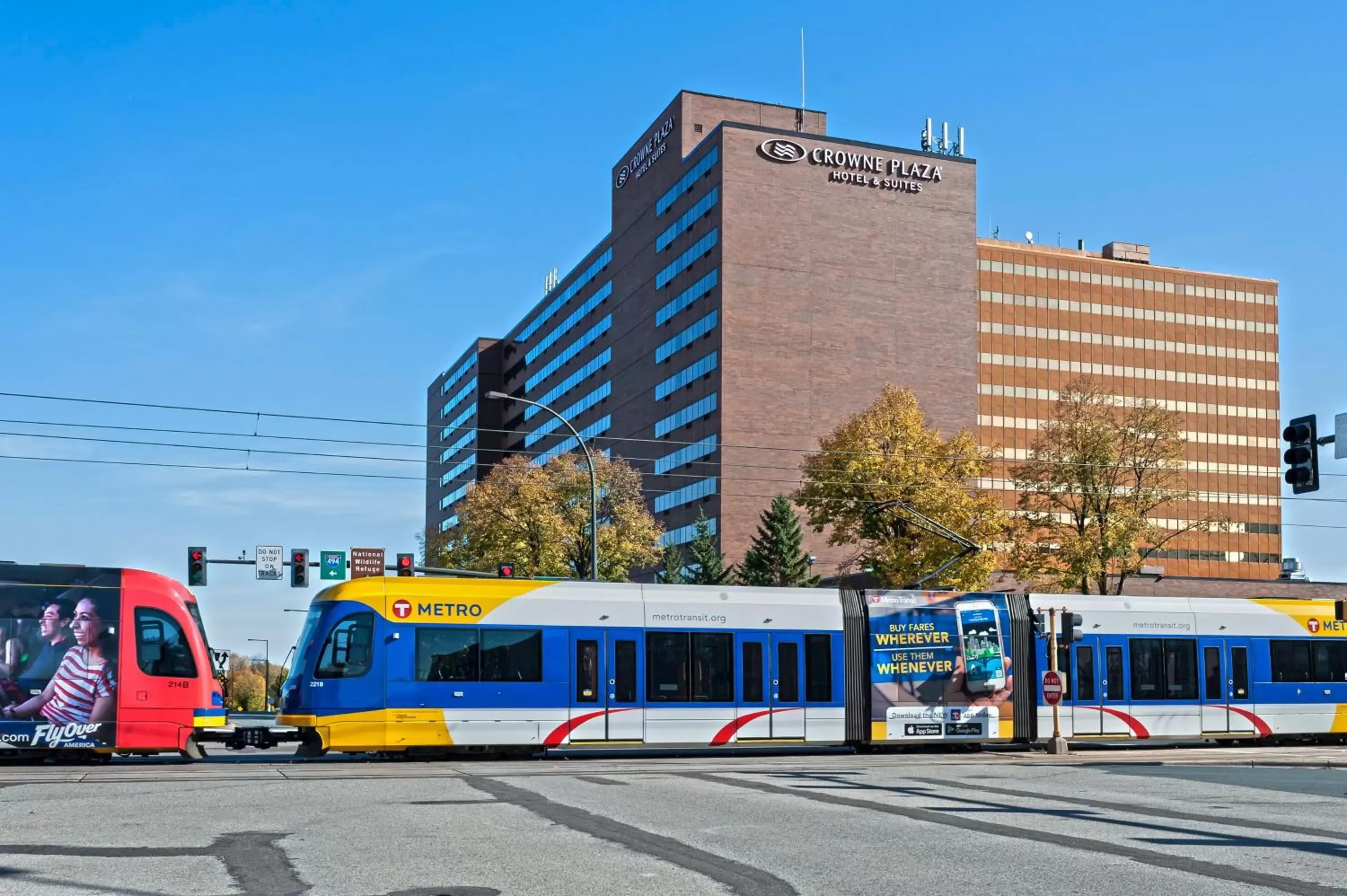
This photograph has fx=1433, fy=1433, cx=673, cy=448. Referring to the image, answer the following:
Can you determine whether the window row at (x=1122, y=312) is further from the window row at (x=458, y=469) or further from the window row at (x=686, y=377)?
the window row at (x=458, y=469)

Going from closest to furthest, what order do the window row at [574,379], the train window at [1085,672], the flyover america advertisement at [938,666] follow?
the flyover america advertisement at [938,666]
the train window at [1085,672]
the window row at [574,379]

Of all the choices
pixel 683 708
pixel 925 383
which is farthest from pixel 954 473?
pixel 925 383

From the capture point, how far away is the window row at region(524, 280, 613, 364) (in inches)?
4486

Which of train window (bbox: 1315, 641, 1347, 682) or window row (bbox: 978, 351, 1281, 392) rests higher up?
window row (bbox: 978, 351, 1281, 392)

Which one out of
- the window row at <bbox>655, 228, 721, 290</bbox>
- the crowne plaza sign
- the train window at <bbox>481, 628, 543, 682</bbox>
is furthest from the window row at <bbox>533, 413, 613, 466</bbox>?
the train window at <bbox>481, 628, 543, 682</bbox>

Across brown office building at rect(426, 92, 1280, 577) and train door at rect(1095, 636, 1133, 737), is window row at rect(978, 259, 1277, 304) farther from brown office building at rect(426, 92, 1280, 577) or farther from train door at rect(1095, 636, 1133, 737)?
train door at rect(1095, 636, 1133, 737)

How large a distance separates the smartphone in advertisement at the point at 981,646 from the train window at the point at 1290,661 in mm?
6961

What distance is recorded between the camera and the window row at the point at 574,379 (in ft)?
370

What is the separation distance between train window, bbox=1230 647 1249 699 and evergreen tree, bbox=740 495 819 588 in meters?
39.9

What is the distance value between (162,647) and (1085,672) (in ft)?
59.1

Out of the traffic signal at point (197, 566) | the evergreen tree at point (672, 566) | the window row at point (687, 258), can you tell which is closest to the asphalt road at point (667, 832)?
the traffic signal at point (197, 566)

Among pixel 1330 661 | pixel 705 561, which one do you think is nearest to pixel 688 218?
pixel 705 561

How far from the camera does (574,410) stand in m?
120

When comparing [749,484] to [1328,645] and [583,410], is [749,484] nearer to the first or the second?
[583,410]
